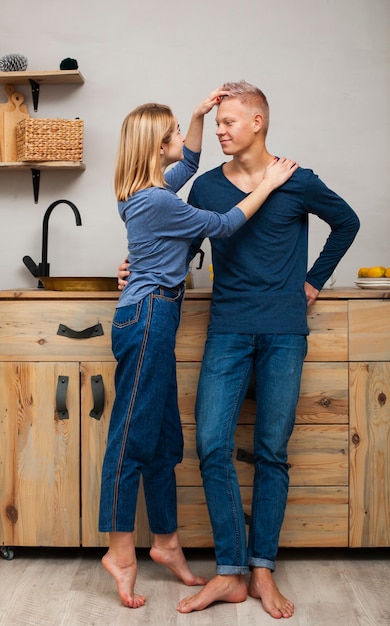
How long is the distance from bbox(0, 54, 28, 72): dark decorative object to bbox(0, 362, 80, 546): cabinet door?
122cm

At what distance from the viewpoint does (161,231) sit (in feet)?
6.88

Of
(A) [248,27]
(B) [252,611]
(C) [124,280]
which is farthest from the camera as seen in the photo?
(A) [248,27]

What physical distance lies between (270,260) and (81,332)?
2.24 feet

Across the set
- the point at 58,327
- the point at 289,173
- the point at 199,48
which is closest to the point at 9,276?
the point at 58,327

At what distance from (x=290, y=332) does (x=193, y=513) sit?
72 centimetres

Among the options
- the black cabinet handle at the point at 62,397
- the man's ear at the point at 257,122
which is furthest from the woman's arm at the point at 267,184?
the black cabinet handle at the point at 62,397

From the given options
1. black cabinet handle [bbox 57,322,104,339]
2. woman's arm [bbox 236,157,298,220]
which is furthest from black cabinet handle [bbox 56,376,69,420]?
woman's arm [bbox 236,157,298,220]

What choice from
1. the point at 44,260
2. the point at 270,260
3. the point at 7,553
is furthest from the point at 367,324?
the point at 7,553

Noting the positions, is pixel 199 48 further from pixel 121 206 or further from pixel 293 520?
pixel 293 520

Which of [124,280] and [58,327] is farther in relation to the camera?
[58,327]

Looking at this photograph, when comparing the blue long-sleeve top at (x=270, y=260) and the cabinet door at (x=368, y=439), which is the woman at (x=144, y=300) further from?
the cabinet door at (x=368, y=439)

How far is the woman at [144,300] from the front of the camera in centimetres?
209

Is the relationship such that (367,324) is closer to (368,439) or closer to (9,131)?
→ (368,439)

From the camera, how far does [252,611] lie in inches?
83.0
